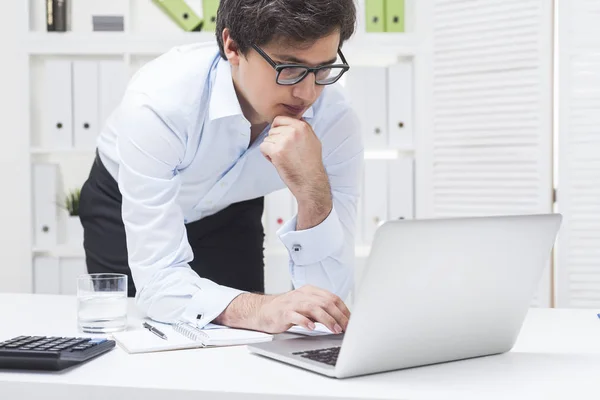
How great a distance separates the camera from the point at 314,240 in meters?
1.44

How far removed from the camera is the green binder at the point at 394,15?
3.02 meters

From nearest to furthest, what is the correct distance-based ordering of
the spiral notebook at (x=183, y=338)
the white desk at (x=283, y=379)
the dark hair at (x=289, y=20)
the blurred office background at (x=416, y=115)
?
1. the white desk at (x=283, y=379)
2. the spiral notebook at (x=183, y=338)
3. the dark hair at (x=289, y=20)
4. the blurred office background at (x=416, y=115)

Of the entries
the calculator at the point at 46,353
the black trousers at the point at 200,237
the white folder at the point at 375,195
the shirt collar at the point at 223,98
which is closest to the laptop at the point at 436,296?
the calculator at the point at 46,353

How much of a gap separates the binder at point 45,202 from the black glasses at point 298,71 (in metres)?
1.98

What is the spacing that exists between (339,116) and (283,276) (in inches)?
60.7

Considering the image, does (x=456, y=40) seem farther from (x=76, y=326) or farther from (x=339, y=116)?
(x=76, y=326)

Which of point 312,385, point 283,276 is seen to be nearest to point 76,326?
point 312,385

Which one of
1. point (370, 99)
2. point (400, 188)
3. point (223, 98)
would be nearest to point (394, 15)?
point (370, 99)

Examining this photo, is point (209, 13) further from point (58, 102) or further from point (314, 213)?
point (314, 213)

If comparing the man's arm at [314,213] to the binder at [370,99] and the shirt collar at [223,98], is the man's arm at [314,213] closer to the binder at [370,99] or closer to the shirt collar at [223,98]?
the shirt collar at [223,98]

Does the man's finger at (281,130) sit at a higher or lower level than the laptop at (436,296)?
higher

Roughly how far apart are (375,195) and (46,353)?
2179 mm

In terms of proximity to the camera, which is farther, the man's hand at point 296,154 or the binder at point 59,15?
the binder at point 59,15

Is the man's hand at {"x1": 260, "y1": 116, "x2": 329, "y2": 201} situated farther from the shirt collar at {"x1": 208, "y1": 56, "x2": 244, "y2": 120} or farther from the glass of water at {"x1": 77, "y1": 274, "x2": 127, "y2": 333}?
the glass of water at {"x1": 77, "y1": 274, "x2": 127, "y2": 333}
